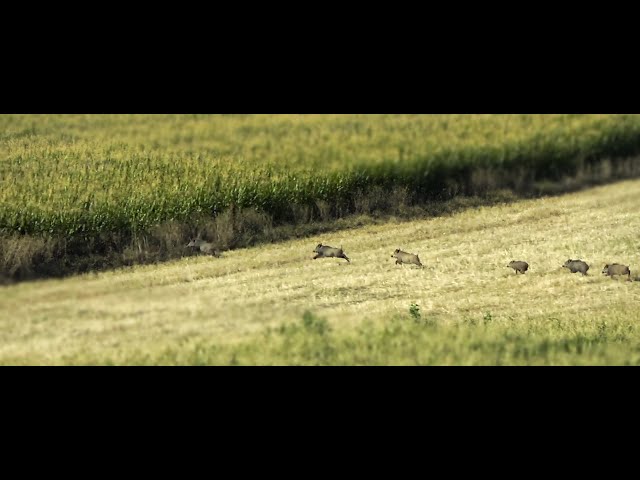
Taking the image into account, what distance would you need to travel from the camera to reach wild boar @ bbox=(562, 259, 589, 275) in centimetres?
1828

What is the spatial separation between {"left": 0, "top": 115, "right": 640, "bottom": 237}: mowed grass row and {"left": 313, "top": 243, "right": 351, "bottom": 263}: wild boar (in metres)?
1.66

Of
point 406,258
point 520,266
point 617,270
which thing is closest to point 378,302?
point 406,258

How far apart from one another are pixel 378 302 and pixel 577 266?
11.8ft

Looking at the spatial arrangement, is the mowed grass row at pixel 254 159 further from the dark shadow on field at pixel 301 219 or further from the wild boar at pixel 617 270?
the wild boar at pixel 617 270

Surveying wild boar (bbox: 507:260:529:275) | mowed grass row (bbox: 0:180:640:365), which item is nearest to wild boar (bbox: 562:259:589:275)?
mowed grass row (bbox: 0:180:640:365)

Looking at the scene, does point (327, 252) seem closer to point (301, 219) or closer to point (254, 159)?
point (301, 219)

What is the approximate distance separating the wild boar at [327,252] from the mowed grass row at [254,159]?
1.66 m

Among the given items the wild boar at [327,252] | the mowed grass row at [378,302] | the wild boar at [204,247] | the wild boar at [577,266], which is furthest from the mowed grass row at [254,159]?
the wild boar at [577,266]

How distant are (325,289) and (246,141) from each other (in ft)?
18.1

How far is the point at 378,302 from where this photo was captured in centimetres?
1680

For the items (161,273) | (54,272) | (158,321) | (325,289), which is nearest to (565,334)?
(325,289)

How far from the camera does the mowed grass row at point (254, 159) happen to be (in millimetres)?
19031

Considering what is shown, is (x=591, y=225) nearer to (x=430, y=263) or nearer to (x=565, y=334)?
(x=430, y=263)

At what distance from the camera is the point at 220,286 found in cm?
1747
